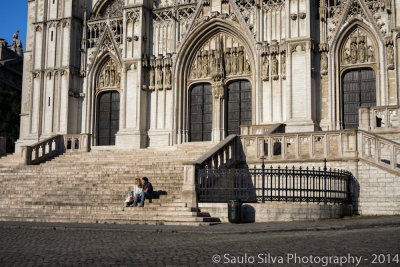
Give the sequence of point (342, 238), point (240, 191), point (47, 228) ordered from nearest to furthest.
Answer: point (342, 238) < point (47, 228) < point (240, 191)

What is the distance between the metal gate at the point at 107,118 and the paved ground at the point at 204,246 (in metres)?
16.0

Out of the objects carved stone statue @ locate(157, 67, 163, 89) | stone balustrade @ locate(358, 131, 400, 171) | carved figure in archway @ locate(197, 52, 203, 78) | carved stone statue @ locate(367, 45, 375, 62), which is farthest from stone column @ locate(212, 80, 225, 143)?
stone balustrade @ locate(358, 131, 400, 171)

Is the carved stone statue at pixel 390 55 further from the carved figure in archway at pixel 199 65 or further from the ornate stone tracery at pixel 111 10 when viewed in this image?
the ornate stone tracery at pixel 111 10

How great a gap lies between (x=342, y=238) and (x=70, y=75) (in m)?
22.5

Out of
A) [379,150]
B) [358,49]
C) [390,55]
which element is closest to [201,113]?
[358,49]

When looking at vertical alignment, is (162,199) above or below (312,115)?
below

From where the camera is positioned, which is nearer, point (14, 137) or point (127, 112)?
point (127, 112)

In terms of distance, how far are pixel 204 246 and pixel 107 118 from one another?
69.9 feet

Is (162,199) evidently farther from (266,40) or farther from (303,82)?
(266,40)

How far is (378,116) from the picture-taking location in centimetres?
2016

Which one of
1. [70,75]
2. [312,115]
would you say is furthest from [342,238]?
[70,75]

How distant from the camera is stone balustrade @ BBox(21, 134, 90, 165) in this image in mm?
25019

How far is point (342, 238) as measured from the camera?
10.7 metres

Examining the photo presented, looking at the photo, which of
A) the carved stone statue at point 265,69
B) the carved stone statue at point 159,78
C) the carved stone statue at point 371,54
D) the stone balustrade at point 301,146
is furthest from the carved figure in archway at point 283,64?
the carved stone statue at point 159,78
